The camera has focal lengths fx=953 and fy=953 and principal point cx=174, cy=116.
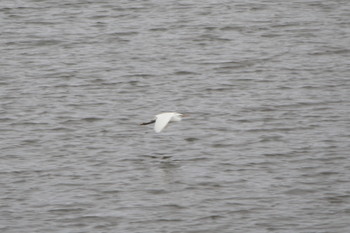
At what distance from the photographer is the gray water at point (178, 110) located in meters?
11.0

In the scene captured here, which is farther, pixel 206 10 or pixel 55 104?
pixel 206 10

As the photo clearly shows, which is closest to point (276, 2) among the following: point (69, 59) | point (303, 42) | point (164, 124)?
point (303, 42)

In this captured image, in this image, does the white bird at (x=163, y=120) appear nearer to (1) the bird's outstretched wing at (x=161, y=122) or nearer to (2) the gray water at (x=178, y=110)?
(1) the bird's outstretched wing at (x=161, y=122)

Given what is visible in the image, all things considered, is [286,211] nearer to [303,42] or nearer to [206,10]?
[303,42]

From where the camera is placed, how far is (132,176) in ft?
39.5

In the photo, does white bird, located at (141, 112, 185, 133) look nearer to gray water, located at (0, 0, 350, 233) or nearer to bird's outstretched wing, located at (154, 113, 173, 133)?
bird's outstretched wing, located at (154, 113, 173, 133)

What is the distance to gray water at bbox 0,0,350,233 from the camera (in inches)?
431

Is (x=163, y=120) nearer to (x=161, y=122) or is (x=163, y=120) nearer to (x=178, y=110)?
(x=161, y=122)

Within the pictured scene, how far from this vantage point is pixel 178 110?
48.3ft

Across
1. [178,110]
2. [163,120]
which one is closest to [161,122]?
[163,120]

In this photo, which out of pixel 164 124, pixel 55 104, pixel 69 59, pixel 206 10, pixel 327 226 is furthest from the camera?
pixel 206 10

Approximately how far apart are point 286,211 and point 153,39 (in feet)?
28.9

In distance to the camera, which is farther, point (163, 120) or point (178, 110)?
point (178, 110)

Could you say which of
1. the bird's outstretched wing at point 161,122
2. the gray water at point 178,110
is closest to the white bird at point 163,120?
the bird's outstretched wing at point 161,122
